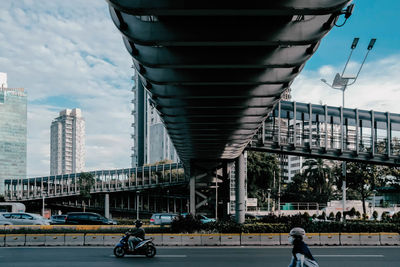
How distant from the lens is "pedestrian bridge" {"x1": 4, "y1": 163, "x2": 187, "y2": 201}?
77688 mm

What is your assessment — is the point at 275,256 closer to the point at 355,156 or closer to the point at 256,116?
the point at 256,116

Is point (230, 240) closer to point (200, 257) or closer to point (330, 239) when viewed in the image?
point (200, 257)

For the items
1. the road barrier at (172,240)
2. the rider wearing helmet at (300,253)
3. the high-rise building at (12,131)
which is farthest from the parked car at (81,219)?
the high-rise building at (12,131)

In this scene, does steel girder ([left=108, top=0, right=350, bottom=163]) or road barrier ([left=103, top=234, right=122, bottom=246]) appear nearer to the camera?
steel girder ([left=108, top=0, right=350, bottom=163])

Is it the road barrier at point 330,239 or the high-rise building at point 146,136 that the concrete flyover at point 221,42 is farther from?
the high-rise building at point 146,136

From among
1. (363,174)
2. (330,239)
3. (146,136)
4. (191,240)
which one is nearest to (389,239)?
(330,239)

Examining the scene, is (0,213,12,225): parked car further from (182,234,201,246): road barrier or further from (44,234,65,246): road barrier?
(182,234,201,246): road barrier

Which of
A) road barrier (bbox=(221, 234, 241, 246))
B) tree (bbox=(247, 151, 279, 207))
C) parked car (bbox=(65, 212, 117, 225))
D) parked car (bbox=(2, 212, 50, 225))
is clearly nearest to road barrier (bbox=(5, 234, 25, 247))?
road barrier (bbox=(221, 234, 241, 246))

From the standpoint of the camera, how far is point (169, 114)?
1745cm

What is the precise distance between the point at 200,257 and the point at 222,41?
11.8 m

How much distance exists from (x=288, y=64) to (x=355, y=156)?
87.8 ft

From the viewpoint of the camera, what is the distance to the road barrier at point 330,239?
77.8 feet

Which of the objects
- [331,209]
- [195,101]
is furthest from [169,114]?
[331,209]

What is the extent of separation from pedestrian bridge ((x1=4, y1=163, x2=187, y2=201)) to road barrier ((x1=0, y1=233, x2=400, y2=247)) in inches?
2046
